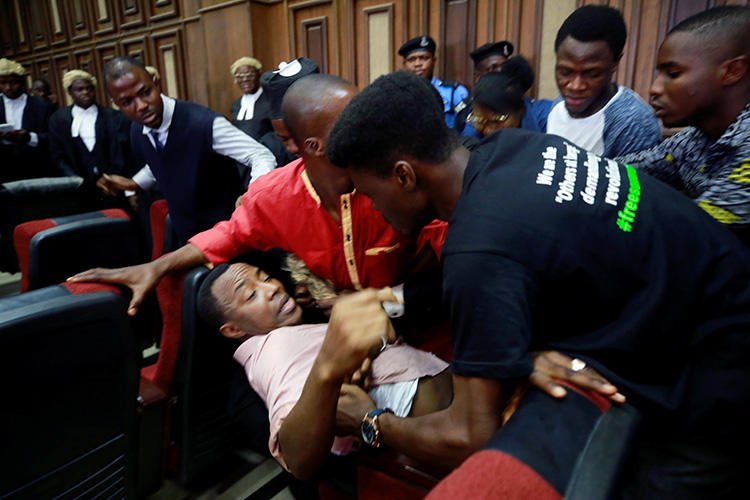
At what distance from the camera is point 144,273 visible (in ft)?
4.40

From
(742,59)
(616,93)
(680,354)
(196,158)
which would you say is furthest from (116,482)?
(616,93)

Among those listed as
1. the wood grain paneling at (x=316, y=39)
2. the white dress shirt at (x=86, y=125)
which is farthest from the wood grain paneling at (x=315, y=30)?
the white dress shirt at (x=86, y=125)

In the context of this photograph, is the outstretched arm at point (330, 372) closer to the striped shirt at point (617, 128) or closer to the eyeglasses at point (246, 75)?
the striped shirt at point (617, 128)

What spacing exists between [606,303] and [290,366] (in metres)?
0.70

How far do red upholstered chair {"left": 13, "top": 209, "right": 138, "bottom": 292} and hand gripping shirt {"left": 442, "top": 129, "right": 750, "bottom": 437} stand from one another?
1.36m

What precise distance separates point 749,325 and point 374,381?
0.72 m

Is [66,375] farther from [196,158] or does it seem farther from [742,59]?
[742,59]

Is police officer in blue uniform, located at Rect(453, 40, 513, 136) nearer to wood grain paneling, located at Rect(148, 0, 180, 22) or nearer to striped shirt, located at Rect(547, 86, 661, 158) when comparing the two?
striped shirt, located at Rect(547, 86, 661, 158)

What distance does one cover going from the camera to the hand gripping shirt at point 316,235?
132 cm

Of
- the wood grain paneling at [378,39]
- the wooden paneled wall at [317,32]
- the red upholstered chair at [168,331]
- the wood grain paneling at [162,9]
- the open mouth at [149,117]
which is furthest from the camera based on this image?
the wood grain paneling at [162,9]

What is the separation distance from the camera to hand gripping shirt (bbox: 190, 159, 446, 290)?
1.32 metres

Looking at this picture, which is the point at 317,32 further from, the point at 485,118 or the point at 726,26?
the point at 726,26

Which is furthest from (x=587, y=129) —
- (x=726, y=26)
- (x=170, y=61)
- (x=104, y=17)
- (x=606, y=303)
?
(x=104, y=17)

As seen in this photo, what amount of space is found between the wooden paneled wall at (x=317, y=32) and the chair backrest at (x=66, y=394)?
2.88 meters
